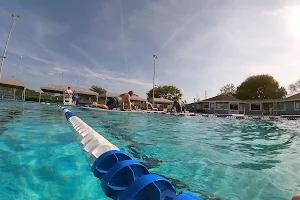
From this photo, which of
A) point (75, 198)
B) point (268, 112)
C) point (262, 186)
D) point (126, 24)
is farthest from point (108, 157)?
Result: point (268, 112)

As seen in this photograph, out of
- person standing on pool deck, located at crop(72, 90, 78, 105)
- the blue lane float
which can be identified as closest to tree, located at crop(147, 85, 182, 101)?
person standing on pool deck, located at crop(72, 90, 78, 105)

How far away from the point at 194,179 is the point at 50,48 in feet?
71.1

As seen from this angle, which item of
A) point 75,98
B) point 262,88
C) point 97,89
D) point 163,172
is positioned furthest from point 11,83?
point 262,88

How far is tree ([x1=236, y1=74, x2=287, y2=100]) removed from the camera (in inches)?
1553

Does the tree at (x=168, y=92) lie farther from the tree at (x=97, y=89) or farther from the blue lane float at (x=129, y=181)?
the blue lane float at (x=129, y=181)

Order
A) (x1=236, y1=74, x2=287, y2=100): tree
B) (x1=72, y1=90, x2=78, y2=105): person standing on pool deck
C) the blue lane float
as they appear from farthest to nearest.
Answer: (x1=236, y1=74, x2=287, y2=100): tree → (x1=72, y1=90, x2=78, y2=105): person standing on pool deck → the blue lane float

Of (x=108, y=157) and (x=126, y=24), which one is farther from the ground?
(x=126, y=24)

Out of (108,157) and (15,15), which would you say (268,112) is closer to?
(108,157)

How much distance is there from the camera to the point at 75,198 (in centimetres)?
148

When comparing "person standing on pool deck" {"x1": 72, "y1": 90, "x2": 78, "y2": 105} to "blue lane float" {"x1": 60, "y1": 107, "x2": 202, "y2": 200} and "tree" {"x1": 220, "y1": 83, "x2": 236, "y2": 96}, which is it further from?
"tree" {"x1": 220, "y1": 83, "x2": 236, "y2": 96}


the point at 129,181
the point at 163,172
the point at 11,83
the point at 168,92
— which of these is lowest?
the point at 163,172

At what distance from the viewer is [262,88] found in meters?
40.3

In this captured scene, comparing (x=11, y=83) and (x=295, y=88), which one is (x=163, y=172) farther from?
(x=295, y=88)

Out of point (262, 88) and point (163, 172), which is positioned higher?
point (262, 88)
